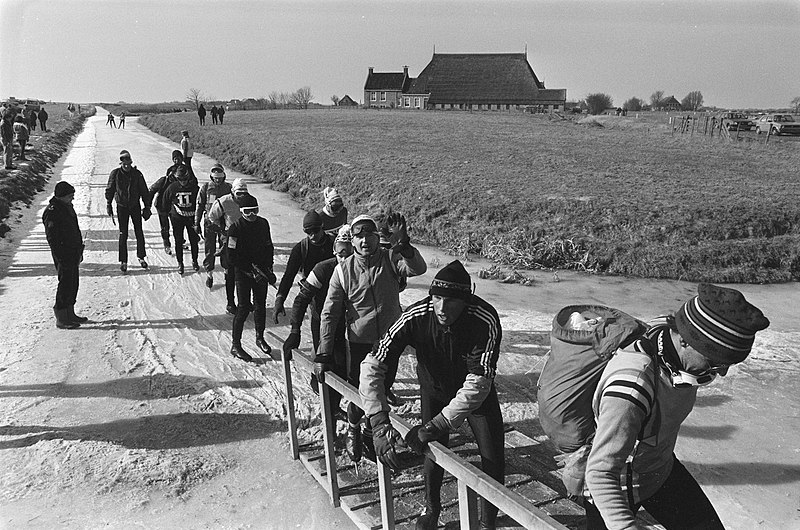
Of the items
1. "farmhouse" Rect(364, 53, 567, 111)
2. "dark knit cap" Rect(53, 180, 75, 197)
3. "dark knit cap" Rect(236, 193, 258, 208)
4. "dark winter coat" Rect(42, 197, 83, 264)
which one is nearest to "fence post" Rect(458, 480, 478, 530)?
"dark knit cap" Rect(236, 193, 258, 208)

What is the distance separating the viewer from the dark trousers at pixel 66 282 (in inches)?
314

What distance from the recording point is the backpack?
276cm

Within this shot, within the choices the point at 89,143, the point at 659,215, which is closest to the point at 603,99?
the point at 89,143

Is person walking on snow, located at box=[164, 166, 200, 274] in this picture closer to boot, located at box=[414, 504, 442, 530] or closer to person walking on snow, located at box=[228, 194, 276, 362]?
person walking on snow, located at box=[228, 194, 276, 362]

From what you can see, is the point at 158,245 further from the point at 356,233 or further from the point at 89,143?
the point at 89,143

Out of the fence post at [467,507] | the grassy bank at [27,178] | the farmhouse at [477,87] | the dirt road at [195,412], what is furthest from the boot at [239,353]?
the farmhouse at [477,87]

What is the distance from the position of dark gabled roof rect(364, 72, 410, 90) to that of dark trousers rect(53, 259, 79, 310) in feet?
274

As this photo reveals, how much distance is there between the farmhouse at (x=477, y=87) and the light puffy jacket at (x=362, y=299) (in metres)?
72.9

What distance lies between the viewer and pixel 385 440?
3488 mm

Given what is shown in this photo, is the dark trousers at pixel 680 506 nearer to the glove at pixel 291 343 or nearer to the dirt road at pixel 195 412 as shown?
the dirt road at pixel 195 412

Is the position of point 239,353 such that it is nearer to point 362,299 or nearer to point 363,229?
point 362,299

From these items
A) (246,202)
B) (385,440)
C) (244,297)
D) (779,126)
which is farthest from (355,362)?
(779,126)

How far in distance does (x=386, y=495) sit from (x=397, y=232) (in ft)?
7.81

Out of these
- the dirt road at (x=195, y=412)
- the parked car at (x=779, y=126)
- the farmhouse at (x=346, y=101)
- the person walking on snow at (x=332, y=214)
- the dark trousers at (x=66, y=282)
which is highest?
the farmhouse at (x=346, y=101)
